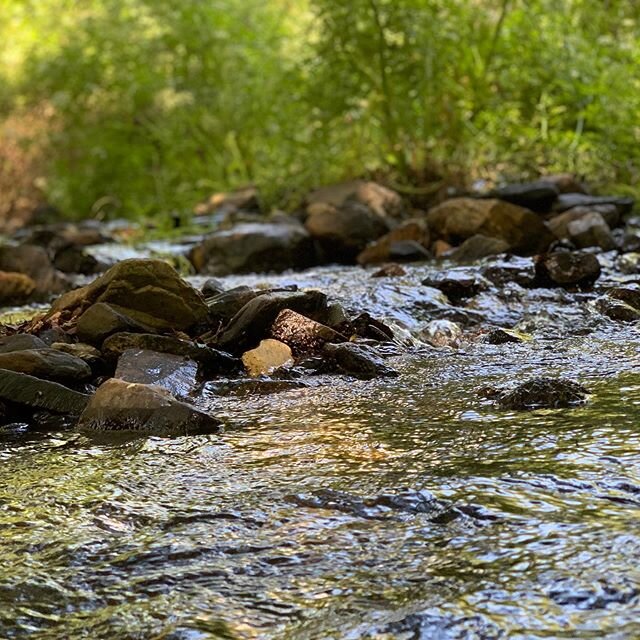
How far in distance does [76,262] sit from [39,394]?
4467 mm

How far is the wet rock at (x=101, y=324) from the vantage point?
3.42 meters

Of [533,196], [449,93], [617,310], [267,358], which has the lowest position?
[617,310]

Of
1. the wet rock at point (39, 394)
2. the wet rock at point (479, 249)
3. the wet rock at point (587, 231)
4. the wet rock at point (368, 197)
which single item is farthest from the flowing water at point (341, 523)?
the wet rock at point (368, 197)

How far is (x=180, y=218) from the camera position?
9.85 m

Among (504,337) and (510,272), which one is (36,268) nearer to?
(510,272)

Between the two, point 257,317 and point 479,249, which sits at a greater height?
point 257,317

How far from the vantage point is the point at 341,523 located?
1752mm

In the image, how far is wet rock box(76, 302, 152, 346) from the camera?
342cm

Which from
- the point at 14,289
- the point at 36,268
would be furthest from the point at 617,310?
the point at 36,268

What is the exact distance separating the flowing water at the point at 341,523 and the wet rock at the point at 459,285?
168 centimetres

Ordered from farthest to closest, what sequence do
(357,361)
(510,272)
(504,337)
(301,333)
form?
(510,272) → (504,337) → (301,333) → (357,361)

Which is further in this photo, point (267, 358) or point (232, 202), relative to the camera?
point (232, 202)

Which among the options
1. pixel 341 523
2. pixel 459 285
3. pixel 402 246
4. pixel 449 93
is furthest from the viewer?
pixel 449 93

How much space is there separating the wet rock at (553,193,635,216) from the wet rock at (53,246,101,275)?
3.57 meters
